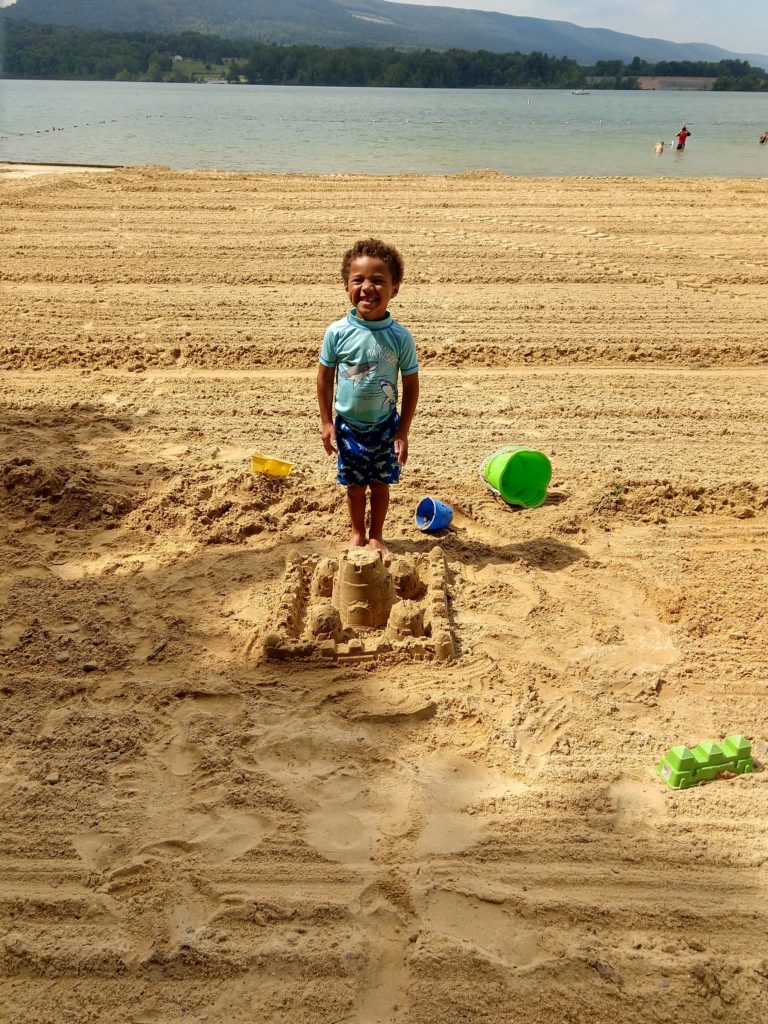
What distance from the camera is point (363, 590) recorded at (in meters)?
3.50

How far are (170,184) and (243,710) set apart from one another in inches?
468

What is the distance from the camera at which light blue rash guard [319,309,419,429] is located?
11.7 feet

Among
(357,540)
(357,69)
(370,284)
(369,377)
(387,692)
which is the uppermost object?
(357,69)

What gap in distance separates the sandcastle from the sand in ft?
0.33

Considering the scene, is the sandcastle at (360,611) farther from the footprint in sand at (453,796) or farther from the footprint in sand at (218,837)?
the footprint in sand at (218,837)

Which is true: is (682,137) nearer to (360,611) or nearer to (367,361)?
(367,361)

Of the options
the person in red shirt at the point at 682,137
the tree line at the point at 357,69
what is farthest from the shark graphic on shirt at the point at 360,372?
the tree line at the point at 357,69

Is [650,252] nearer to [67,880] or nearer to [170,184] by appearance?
[170,184]

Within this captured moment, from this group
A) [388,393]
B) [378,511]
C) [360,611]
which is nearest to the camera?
[360,611]

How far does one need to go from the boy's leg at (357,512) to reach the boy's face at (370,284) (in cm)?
89

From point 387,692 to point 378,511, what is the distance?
43.1 inches

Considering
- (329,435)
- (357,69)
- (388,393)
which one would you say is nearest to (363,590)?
(329,435)

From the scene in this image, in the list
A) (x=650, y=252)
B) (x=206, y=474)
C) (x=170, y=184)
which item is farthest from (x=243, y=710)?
(x=170, y=184)

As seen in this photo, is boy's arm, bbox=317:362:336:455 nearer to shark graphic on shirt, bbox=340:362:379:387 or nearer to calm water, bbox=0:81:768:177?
shark graphic on shirt, bbox=340:362:379:387
